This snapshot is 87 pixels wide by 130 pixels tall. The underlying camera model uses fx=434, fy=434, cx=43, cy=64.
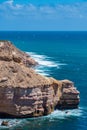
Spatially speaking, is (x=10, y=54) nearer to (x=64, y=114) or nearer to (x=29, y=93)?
(x=29, y=93)

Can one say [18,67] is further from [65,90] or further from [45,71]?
[45,71]

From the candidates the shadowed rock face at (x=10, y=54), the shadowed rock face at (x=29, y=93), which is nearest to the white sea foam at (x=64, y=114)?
the shadowed rock face at (x=29, y=93)

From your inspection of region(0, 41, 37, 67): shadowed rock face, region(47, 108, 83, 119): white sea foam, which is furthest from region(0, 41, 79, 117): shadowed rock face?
region(0, 41, 37, 67): shadowed rock face

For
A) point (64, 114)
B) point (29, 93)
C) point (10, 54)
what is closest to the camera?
point (29, 93)

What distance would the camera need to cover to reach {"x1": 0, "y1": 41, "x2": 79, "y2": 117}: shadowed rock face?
73500 mm

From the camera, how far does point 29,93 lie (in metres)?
74.2

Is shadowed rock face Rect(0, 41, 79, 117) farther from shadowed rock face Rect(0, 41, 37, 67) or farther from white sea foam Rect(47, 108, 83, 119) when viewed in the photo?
shadowed rock face Rect(0, 41, 37, 67)

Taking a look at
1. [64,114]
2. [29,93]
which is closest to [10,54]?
[29,93]

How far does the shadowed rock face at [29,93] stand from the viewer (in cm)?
7350

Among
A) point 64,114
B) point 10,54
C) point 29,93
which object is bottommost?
point 64,114

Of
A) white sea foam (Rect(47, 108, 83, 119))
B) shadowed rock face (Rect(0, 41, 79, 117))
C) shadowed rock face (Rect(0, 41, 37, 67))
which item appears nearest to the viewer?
shadowed rock face (Rect(0, 41, 79, 117))

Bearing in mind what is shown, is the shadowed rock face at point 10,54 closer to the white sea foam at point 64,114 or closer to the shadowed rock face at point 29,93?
the shadowed rock face at point 29,93

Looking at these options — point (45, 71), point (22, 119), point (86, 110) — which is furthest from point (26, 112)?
point (45, 71)

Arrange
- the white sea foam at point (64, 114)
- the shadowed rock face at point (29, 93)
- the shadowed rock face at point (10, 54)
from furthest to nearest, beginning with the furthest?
the shadowed rock face at point (10, 54) → the white sea foam at point (64, 114) → the shadowed rock face at point (29, 93)
